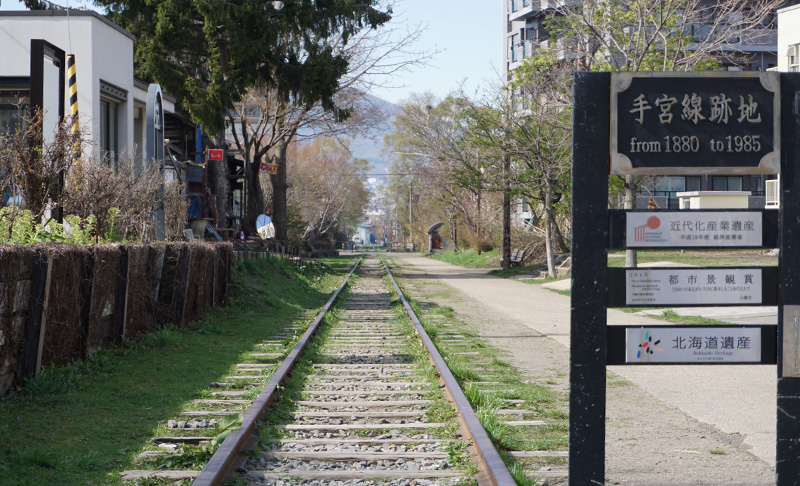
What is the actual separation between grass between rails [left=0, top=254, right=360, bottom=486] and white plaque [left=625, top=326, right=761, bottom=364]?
9.99 feet

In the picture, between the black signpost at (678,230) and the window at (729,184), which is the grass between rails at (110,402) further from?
the window at (729,184)

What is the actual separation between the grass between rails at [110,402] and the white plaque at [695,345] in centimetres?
305

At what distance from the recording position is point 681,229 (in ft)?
15.1

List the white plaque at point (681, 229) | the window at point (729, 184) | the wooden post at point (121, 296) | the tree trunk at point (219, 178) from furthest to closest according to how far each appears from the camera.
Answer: the window at point (729, 184) → the tree trunk at point (219, 178) → the wooden post at point (121, 296) → the white plaque at point (681, 229)

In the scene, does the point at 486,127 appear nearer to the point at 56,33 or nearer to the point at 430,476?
the point at 56,33

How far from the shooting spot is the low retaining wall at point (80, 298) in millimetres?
7512

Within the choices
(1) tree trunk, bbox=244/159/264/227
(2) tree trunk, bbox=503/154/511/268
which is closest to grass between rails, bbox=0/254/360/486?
(2) tree trunk, bbox=503/154/511/268

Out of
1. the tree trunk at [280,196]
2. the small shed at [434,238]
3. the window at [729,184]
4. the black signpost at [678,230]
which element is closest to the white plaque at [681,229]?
the black signpost at [678,230]

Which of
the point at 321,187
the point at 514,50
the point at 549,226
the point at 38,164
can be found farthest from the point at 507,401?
the point at 321,187

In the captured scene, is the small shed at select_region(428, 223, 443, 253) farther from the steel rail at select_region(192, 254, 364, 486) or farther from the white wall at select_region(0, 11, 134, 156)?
the steel rail at select_region(192, 254, 364, 486)

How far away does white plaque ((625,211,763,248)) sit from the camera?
459 cm

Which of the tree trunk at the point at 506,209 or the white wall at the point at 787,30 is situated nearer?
the white wall at the point at 787,30

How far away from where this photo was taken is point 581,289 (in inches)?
181

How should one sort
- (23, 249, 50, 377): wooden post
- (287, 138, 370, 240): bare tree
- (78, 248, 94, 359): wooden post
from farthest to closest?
(287, 138, 370, 240): bare tree
(78, 248, 94, 359): wooden post
(23, 249, 50, 377): wooden post
